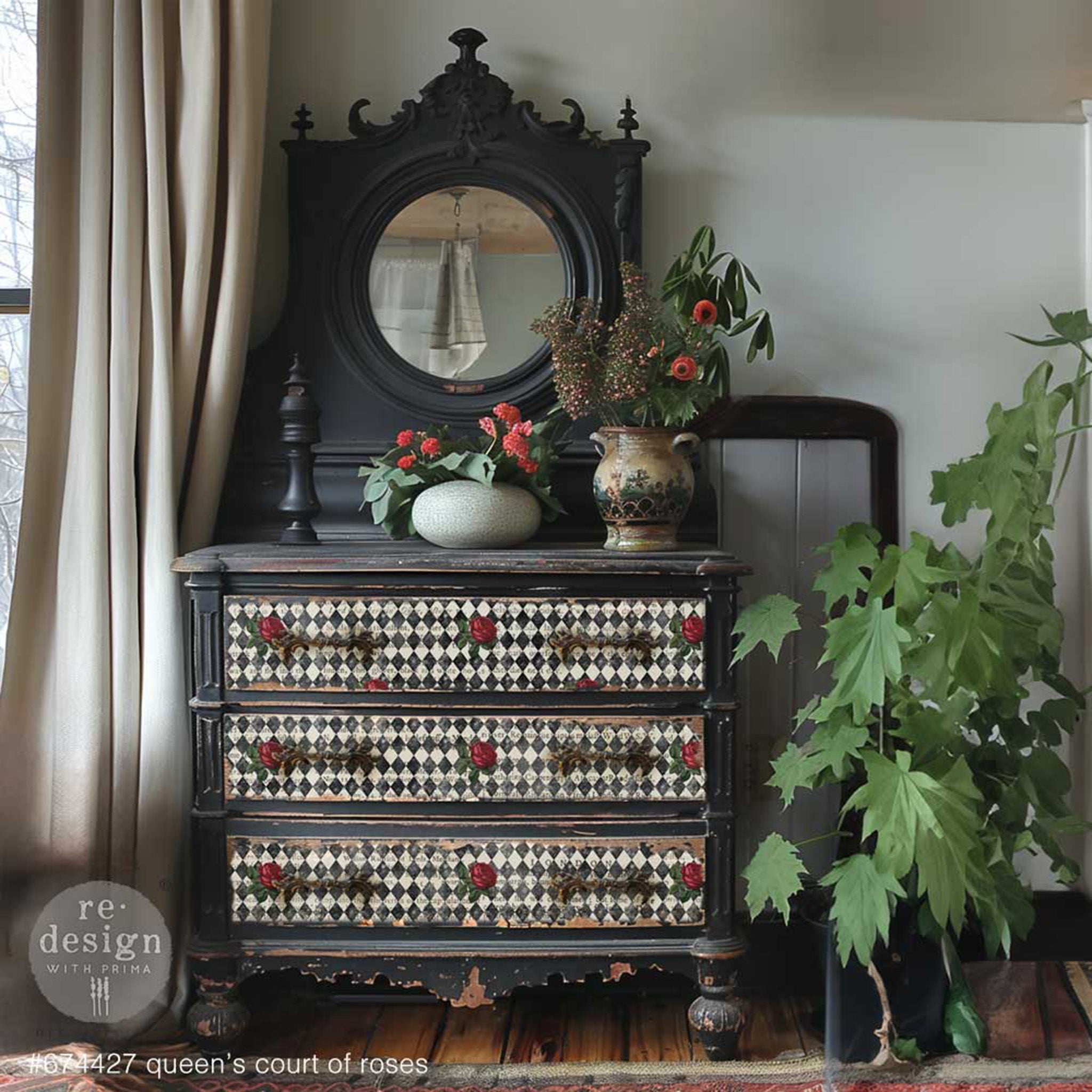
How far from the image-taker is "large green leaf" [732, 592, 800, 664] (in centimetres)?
194

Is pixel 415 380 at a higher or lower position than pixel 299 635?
higher

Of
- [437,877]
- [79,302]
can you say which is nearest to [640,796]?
[437,877]

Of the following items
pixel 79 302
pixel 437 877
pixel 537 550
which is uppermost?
pixel 79 302

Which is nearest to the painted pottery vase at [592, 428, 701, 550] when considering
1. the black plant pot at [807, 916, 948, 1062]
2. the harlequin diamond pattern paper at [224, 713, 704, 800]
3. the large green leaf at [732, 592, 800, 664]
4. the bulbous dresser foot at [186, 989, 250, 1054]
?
the large green leaf at [732, 592, 800, 664]

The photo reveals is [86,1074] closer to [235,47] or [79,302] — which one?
[79,302]

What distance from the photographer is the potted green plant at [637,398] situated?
6.91 ft

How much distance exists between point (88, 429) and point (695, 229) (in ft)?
4.24

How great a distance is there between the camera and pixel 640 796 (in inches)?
78.3

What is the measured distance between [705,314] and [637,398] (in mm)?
226

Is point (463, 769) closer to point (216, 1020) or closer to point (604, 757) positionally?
point (604, 757)

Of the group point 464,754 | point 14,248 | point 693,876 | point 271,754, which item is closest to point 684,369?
point 464,754

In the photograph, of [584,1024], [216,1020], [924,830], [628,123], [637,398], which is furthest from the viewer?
[628,123]

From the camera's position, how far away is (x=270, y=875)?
1.99 metres

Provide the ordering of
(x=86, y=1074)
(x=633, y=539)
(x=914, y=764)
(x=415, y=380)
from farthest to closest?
(x=415, y=380) → (x=633, y=539) → (x=914, y=764) → (x=86, y=1074)
